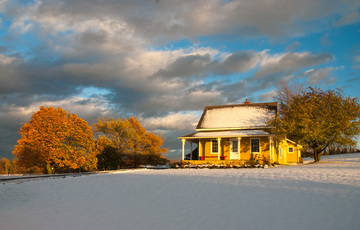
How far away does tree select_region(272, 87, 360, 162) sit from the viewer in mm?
30797

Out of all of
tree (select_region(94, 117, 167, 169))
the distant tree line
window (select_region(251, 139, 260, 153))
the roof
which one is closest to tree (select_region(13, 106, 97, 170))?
the distant tree line

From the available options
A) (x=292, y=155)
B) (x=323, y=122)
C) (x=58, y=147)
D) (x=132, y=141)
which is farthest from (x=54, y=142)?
(x=292, y=155)

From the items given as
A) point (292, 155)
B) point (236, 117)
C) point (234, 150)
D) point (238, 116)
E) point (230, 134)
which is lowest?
point (292, 155)

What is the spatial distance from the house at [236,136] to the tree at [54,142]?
9961 mm

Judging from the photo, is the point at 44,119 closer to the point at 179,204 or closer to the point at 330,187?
the point at 179,204

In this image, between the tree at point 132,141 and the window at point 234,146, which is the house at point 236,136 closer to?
the window at point 234,146

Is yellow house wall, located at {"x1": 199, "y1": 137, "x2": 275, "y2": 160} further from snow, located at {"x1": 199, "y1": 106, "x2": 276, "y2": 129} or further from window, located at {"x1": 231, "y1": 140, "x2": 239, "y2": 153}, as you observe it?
snow, located at {"x1": 199, "y1": 106, "x2": 276, "y2": 129}

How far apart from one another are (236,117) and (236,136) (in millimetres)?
5691

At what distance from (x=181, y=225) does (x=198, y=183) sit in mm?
6570

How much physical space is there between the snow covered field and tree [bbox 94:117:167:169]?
2232 centimetres

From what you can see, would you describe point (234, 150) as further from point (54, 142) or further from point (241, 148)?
point (54, 142)

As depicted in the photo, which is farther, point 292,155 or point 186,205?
point 292,155

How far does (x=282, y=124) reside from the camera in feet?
105

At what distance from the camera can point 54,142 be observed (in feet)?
92.9
